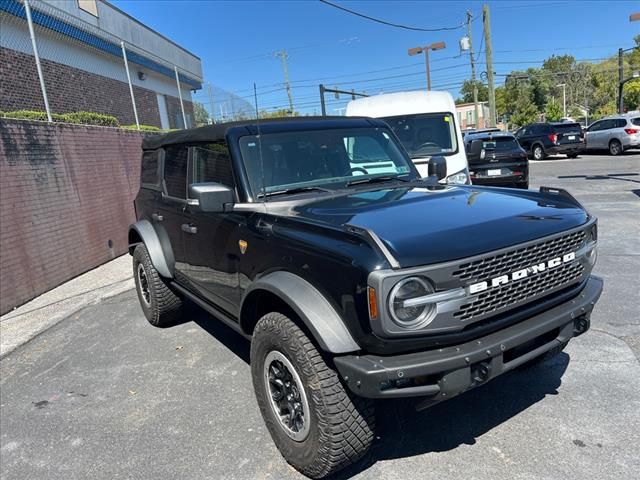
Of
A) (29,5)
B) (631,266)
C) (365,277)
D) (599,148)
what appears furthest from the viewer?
(599,148)

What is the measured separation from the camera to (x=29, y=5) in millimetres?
7418

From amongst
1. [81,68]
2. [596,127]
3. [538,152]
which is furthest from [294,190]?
[596,127]

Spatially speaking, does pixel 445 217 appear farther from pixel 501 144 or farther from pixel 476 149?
pixel 501 144

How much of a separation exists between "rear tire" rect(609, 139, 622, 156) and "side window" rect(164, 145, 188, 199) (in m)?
21.1

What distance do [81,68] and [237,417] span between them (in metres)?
12.0

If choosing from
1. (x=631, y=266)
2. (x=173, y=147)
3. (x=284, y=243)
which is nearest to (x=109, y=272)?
(x=173, y=147)

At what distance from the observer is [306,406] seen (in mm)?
2500

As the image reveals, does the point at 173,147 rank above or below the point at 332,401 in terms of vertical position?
above

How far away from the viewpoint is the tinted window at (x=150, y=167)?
15.9ft

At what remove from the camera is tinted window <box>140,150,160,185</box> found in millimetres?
4855

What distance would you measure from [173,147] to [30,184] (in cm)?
329

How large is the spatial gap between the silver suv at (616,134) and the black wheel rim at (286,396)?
21509 mm

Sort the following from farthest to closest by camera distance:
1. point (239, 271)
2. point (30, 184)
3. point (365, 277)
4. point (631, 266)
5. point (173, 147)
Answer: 1. point (30, 184)
2. point (631, 266)
3. point (173, 147)
4. point (239, 271)
5. point (365, 277)

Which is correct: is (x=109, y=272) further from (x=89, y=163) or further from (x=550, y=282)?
(x=550, y=282)
